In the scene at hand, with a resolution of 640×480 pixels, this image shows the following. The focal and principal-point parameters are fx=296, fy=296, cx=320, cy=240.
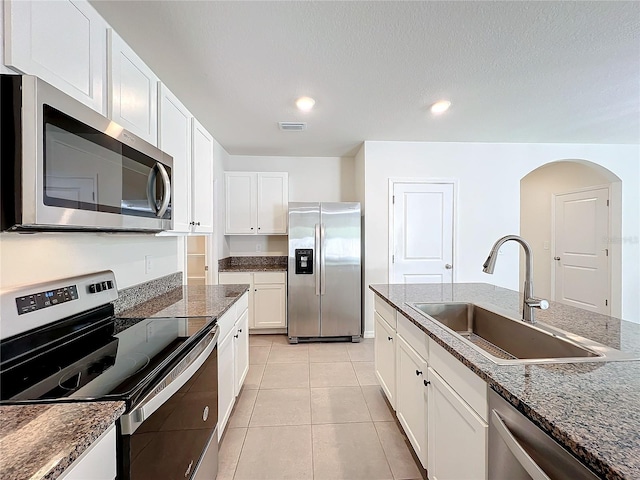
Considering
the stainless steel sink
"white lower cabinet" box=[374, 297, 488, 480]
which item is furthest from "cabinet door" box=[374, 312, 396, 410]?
the stainless steel sink

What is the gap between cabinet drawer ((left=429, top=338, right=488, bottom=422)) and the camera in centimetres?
99

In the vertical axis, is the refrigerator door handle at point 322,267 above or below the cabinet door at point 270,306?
above

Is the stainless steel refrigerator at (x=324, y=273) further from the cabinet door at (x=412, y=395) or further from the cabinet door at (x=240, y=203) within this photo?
the cabinet door at (x=412, y=395)

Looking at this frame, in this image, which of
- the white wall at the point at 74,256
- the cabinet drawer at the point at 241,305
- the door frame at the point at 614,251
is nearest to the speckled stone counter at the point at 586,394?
the cabinet drawer at the point at 241,305

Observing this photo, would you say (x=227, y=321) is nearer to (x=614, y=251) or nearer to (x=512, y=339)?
(x=512, y=339)

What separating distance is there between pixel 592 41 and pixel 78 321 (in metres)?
3.20

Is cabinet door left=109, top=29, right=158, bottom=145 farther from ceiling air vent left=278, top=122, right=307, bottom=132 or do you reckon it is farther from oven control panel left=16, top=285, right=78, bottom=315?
ceiling air vent left=278, top=122, right=307, bottom=132

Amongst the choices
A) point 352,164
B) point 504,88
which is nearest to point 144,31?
point 504,88

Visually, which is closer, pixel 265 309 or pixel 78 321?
pixel 78 321

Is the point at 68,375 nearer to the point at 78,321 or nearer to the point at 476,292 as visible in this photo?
the point at 78,321

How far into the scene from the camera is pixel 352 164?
15.0 feet

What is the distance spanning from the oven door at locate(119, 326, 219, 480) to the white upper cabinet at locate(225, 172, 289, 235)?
274 cm

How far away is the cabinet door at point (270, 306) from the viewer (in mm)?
3877

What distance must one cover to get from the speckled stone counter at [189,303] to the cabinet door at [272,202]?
185 cm
